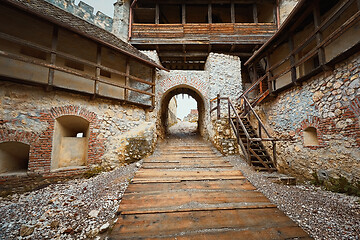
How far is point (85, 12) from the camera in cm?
729

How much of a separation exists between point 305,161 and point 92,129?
6729 mm

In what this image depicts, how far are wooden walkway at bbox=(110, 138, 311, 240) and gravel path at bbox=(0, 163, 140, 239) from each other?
0.30 m

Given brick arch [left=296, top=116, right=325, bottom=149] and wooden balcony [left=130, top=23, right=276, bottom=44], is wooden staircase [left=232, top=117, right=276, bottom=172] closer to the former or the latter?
brick arch [left=296, top=116, right=325, bottom=149]

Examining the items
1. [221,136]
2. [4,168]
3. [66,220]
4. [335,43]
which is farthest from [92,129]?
[335,43]

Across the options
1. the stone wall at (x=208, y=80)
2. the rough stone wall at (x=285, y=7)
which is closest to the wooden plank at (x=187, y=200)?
the stone wall at (x=208, y=80)

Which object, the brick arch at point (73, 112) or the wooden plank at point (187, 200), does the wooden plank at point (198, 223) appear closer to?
the wooden plank at point (187, 200)

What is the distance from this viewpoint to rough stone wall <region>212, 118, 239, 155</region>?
554 cm

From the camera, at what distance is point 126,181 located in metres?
3.42

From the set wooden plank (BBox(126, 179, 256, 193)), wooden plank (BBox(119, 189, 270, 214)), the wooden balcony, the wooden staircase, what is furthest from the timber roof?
wooden plank (BBox(119, 189, 270, 214))

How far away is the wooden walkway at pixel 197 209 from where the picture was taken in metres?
1.93

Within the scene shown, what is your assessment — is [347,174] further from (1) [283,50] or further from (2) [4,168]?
(2) [4,168]

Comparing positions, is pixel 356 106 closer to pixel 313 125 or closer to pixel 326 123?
pixel 326 123

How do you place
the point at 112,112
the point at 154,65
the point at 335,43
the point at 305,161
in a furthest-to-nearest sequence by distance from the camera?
the point at 154,65, the point at 112,112, the point at 335,43, the point at 305,161

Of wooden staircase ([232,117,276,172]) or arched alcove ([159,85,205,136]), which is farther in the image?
arched alcove ([159,85,205,136])
